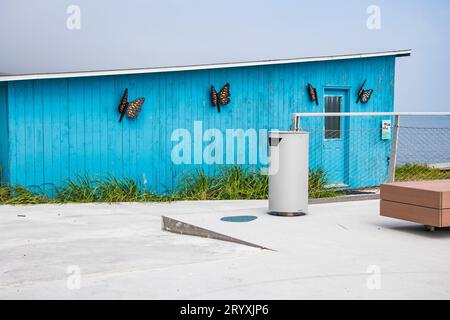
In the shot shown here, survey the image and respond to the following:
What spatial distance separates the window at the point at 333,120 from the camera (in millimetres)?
12664

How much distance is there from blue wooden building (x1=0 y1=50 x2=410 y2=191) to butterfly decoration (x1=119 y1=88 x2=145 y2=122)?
111mm

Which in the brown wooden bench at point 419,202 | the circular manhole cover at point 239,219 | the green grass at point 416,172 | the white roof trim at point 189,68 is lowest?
the circular manhole cover at point 239,219

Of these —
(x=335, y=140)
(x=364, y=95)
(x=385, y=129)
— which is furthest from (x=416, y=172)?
(x=335, y=140)

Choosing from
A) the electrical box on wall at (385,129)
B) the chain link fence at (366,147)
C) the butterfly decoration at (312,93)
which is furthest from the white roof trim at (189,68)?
the electrical box on wall at (385,129)

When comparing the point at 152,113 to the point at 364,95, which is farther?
the point at 364,95

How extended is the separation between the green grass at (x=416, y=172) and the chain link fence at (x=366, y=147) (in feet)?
0.08

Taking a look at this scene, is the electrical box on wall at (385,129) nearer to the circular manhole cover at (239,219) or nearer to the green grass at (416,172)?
the green grass at (416,172)

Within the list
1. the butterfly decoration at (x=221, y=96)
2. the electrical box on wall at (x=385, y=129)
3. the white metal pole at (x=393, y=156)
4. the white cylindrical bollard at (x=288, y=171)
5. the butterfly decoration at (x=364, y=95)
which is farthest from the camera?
the electrical box on wall at (x=385, y=129)

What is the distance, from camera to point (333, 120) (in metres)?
12.7

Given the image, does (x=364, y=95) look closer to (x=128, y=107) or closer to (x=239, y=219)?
(x=128, y=107)

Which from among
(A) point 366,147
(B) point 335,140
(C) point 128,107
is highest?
(C) point 128,107

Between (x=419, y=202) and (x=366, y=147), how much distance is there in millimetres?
6749

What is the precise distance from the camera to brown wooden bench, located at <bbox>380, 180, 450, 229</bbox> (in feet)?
20.8
